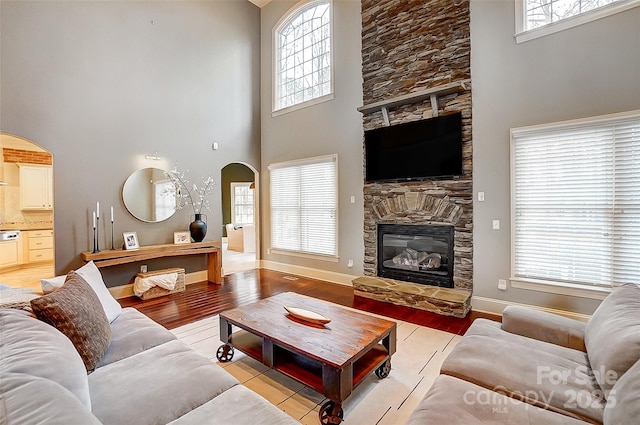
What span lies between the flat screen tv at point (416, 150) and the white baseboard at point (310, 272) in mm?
1801

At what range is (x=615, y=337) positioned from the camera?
1.38 metres

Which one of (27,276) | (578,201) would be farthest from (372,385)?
(27,276)

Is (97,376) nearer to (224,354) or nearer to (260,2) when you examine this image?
(224,354)

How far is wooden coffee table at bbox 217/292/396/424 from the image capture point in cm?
179

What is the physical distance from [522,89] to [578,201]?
144cm

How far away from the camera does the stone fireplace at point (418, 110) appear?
3.81m

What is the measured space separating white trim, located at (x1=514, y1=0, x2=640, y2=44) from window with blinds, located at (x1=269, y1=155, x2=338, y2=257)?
9.79 ft

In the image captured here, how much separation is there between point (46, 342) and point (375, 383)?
2023 millimetres

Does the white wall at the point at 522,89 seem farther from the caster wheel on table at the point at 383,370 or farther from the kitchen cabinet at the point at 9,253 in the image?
the kitchen cabinet at the point at 9,253

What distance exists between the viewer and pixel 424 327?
A: 3240 mm

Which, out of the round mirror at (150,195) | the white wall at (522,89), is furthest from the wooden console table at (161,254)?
the white wall at (522,89)

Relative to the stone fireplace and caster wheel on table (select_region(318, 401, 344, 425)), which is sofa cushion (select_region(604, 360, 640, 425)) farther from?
the stone fireplace

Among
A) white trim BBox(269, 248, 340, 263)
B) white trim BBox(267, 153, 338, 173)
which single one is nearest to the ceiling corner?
white trim BBox(267, 153, 338, 173)

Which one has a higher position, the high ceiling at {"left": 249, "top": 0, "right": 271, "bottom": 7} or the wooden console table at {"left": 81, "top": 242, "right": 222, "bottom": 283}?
the high ceiling at {"left": 249, "top": 0, "right": 271, "bottom": 7}
